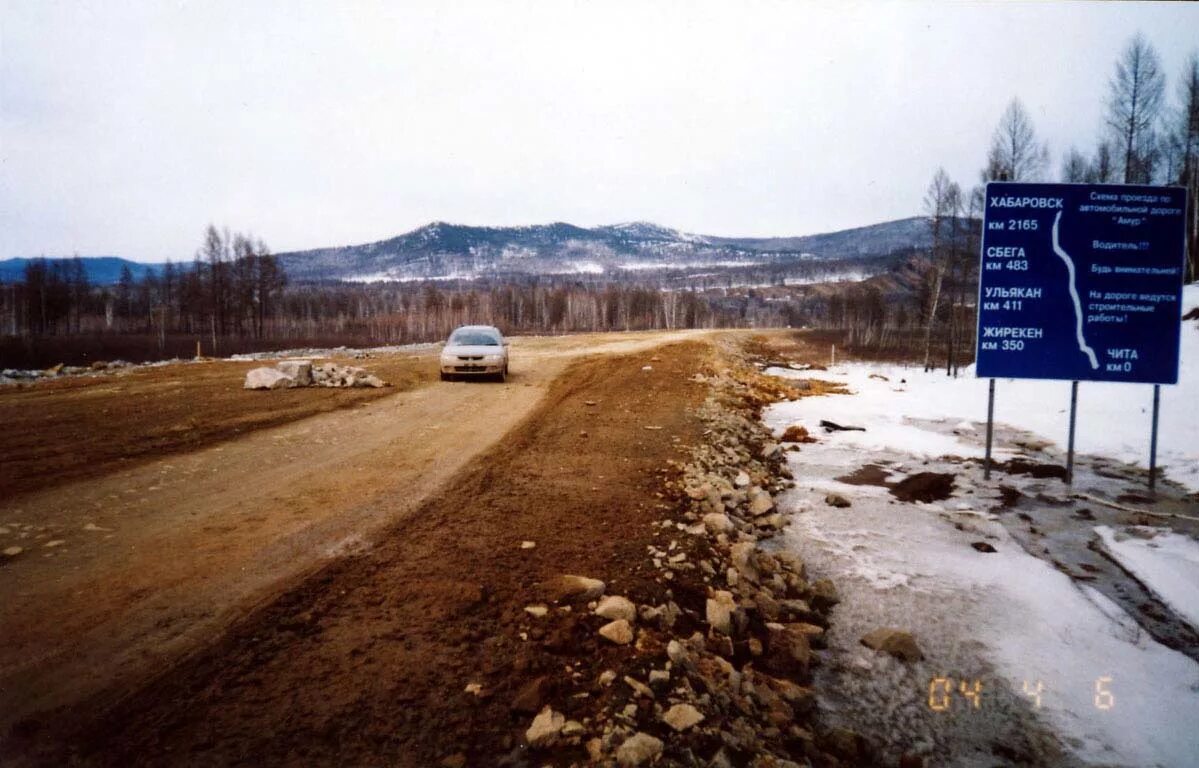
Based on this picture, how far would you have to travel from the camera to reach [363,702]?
3.10 m

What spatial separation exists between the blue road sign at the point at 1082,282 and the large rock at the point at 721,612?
6618mm

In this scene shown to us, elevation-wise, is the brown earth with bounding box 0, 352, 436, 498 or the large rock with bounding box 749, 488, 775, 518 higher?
the brown earth with bounding box 0, 352, 436, 498

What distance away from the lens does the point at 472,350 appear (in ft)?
56.1

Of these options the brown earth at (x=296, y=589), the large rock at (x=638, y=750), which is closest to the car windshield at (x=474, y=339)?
the brown earth at (x=296, y=589)

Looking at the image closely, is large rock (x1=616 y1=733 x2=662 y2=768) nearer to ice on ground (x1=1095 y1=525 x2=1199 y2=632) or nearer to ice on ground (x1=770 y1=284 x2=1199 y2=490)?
ice on ground (x1=1095 y1=525 x2=1199 y2=632)

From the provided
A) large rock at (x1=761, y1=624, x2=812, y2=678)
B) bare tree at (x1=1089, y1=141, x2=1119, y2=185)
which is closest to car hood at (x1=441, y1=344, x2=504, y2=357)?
large rock at (x1=761, y1=624, x2=812, y2=678)

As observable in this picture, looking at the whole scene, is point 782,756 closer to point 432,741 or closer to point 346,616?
point 432,741

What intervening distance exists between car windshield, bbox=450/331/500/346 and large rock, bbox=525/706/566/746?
50.0ft

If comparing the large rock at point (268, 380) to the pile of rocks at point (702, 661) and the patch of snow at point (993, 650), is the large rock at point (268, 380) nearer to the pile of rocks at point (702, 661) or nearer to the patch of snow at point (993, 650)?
the pile of rocks at point (702, 661)

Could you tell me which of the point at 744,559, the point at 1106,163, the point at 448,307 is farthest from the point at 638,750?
the point at 448,307

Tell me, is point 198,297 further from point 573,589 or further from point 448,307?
point 573,589

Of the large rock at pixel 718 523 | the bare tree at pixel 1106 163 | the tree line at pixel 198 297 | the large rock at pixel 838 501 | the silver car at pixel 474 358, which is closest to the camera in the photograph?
the large rock at pixel 718 523

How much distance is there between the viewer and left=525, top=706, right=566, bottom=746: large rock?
2.94 m

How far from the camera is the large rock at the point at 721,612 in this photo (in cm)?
431
